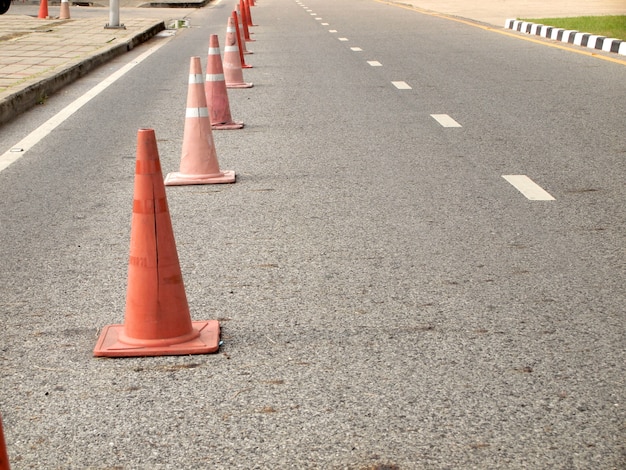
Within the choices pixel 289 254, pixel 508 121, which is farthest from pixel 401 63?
pixel 289 254

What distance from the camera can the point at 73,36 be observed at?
65.3 ft

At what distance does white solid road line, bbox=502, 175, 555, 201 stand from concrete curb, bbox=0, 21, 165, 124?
16.4 ft

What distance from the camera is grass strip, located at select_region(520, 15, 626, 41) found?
20547mm

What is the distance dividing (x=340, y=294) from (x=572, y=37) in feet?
55.6

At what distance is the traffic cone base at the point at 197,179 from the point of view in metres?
7.19

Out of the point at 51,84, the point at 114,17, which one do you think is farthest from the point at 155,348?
the point at 114,17

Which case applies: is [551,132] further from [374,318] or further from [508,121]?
[374,318]

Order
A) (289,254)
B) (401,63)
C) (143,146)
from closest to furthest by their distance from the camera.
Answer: (143,146) < (289,254) < (401,63)

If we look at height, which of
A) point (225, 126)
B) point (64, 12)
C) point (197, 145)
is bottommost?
point (64, 12)

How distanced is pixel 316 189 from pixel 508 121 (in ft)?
11.6

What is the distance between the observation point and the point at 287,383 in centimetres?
371

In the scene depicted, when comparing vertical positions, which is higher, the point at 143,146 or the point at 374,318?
the point at 143,146

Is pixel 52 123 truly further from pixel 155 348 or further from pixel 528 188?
pixel 155 348

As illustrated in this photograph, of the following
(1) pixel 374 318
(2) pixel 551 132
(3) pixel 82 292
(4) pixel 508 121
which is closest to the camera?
(1) pixel 374 318
